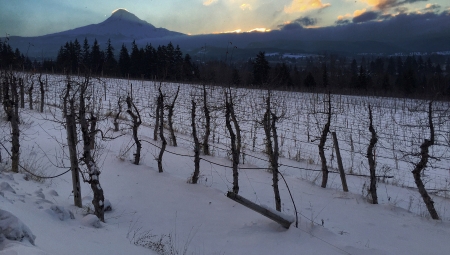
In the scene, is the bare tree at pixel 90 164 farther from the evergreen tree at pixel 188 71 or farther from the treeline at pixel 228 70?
the evergreen tree at pixel 188 71

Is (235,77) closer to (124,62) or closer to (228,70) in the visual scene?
(228,70)

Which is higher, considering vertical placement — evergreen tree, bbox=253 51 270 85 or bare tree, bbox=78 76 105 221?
evergreen tree, bbox=253 51 270 85

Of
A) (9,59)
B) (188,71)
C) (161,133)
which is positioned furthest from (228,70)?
(9,59)

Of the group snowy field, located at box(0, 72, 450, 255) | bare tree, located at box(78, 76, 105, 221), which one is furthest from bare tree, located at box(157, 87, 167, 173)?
bare tree, located at box(78, 76, 105, 221)

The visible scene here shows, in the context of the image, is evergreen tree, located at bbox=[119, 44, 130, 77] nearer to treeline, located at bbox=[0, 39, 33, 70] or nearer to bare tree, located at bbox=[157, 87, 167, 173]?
treeline, located at bbox=[0, 39, 33, 70]

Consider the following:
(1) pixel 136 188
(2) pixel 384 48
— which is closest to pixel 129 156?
(1) pixel 136 188

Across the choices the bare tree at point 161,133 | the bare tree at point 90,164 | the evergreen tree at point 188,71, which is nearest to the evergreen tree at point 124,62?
the evergreen tree at point 188,71

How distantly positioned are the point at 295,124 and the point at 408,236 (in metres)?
13.2

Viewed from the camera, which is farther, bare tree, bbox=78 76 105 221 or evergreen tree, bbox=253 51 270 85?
evergreen tree, bbox=253 51 270 85

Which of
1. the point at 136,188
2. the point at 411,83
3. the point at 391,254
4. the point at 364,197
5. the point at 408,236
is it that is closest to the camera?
the point at 391,254

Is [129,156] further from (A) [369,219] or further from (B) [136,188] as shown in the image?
(A) [369,219]

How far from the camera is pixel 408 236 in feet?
18.2

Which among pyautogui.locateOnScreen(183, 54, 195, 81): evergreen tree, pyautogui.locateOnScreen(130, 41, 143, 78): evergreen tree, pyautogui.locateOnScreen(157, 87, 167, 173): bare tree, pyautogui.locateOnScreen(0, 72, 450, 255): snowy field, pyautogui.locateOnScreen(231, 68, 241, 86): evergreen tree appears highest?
pyautogui.locateOnScreen(130, 41, 143, 78): evergreen tree

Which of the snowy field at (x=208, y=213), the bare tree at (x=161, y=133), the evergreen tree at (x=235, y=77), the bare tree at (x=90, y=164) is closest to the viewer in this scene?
the snowy field at (x=208, y=213)
